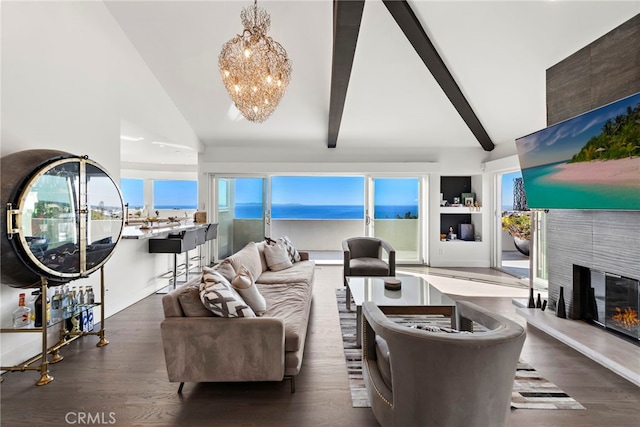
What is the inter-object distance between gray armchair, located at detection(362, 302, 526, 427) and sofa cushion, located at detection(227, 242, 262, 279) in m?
2.09

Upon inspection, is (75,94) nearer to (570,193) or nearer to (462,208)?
(570,193)

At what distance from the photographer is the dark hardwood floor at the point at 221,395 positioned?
1.97m

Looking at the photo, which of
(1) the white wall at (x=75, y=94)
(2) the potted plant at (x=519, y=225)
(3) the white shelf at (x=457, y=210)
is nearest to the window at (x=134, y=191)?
(1) the white wall at (x=75, y=94)

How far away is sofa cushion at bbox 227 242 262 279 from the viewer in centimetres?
341

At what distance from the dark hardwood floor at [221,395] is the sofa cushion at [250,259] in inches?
41.2

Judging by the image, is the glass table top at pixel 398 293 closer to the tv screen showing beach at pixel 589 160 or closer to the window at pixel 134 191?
the tv screen showing beach at pixel 589 160

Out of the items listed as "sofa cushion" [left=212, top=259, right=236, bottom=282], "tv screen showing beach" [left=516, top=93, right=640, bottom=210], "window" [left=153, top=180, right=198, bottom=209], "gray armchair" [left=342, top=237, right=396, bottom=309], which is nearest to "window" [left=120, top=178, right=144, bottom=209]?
"window" [left=153, top=180, right=198, bottom=209]

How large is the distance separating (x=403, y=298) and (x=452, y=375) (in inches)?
61.6

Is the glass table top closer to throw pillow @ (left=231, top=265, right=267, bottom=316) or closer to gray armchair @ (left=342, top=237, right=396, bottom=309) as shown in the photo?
gray armchair @ (left=342, top=237, right=396, bottom=309)

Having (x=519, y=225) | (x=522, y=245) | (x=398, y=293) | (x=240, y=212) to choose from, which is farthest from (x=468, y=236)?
(x=240, y=212)

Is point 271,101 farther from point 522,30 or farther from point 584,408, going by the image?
point 584,408

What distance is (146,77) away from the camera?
4383 mm

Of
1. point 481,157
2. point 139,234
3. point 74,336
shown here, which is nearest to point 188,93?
point 139,234

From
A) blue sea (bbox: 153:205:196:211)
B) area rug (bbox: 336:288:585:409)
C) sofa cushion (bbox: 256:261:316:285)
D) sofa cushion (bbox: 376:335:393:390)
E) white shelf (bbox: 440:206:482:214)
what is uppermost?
blue sea (bbox: 153:205:196:211)
